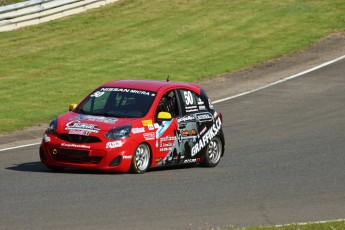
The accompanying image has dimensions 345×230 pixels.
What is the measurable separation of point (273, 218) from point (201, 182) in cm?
305

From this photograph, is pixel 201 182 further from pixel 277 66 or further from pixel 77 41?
pixel 77 41

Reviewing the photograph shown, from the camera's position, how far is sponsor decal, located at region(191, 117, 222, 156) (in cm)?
1711

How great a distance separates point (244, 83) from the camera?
27203 mm

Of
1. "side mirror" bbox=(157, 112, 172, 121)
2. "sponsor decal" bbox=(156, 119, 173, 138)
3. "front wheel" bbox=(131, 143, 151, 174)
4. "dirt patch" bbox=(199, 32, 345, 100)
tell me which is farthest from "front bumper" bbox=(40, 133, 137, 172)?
"dirt patch" bbox=(199, 32, 345, 100)

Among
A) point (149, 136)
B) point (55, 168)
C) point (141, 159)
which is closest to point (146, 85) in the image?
point (149, 136)

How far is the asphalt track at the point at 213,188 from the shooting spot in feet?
39.7

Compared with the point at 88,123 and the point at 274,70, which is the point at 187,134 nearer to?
the point at 88,123

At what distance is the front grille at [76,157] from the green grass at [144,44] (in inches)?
244

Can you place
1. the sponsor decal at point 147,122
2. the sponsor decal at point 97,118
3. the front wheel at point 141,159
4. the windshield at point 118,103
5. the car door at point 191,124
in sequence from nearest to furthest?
the front wheel at point 141,159, the sponsor decal at point 97,118, the sponsor decal at point 147,122, the windshield at point 118,103, the car door at point 191,124

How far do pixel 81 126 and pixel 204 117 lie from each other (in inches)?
101

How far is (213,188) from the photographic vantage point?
1463cm

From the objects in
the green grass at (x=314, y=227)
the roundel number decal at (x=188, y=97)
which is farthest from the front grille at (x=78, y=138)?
the green grass at (x=314, y=227)

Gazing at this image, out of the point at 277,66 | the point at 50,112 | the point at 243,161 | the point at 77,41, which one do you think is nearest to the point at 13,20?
the point at 77,41

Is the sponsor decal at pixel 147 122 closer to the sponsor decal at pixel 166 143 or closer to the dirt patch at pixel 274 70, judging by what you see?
the sponsor decal at pixel 166 143
